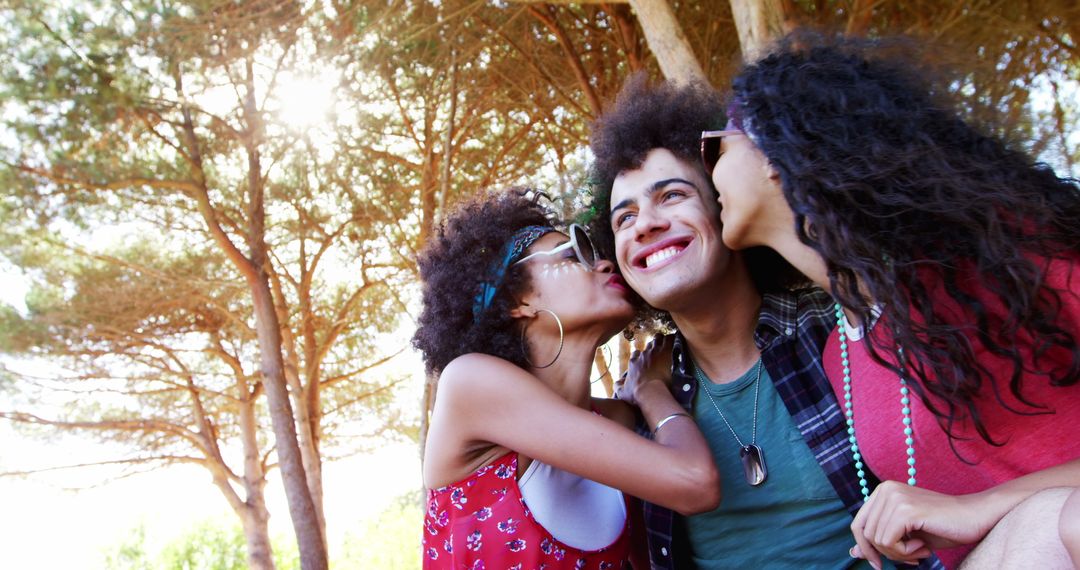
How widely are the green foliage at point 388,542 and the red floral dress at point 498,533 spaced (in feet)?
A: 45.3

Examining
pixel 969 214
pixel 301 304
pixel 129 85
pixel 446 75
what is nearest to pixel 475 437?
pixel 969 214

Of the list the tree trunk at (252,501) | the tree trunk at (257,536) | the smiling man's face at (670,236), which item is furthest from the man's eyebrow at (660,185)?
the tree trunk at (257,536)

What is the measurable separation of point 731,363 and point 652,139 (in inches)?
28.9

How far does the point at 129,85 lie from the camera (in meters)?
8.36

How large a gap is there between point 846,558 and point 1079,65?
16.5ft

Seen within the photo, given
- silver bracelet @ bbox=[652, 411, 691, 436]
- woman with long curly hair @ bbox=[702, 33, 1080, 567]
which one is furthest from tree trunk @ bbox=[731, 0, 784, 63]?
silver bracelet @ bbox=[652, 411, 691, 436]

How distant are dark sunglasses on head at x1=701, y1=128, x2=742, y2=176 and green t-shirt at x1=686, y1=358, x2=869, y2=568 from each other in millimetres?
620

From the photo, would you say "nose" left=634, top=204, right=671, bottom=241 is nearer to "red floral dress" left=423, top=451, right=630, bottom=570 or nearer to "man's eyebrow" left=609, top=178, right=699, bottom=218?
"man's eyebrow" left=609, top=178, right=699, bottom=218

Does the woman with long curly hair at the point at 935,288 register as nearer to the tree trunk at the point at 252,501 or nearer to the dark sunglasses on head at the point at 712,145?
the dark sunglasses on head at the point at 712,145

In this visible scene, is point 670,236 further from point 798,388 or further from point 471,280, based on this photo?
point 471,280

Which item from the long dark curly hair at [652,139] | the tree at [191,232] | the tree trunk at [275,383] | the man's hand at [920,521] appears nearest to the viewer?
the man's hand at [920,521]

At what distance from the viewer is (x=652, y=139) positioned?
2662mm

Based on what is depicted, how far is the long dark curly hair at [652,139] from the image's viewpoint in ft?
8.54

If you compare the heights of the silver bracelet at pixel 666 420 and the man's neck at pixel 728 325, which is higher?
the man's neck at pixel 728 325
